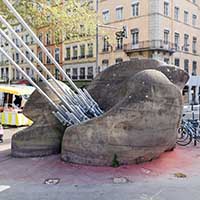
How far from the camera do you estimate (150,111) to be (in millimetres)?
8406

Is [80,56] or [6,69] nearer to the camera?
[80,56]

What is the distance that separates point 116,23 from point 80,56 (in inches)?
280

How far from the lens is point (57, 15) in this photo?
1512cm

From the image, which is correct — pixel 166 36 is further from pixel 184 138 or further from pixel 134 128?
pixel 134 128

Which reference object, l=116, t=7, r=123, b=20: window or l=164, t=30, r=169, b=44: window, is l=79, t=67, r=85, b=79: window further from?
l=164, t=30, r=169, b=44: window

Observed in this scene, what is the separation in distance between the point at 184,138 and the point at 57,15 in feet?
25.4

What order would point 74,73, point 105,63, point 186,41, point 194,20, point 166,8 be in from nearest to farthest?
point 166,8
point 105,63
point 186,41
point 194,20
point 74,73

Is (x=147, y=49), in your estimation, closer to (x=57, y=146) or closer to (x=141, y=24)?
(x=141, y=24)

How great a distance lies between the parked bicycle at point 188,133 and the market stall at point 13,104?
867 centimetres

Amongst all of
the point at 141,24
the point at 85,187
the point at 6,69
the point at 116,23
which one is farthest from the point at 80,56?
the point at 85,187

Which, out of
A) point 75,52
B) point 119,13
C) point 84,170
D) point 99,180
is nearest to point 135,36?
point 119,13

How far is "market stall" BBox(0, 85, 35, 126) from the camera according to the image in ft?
59.8

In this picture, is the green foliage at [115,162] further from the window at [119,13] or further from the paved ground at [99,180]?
the window at [119,13]

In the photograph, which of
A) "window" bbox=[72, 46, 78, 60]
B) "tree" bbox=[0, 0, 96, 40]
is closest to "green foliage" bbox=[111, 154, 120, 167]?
"tree" bbox=[0, 0, 96, 40]
